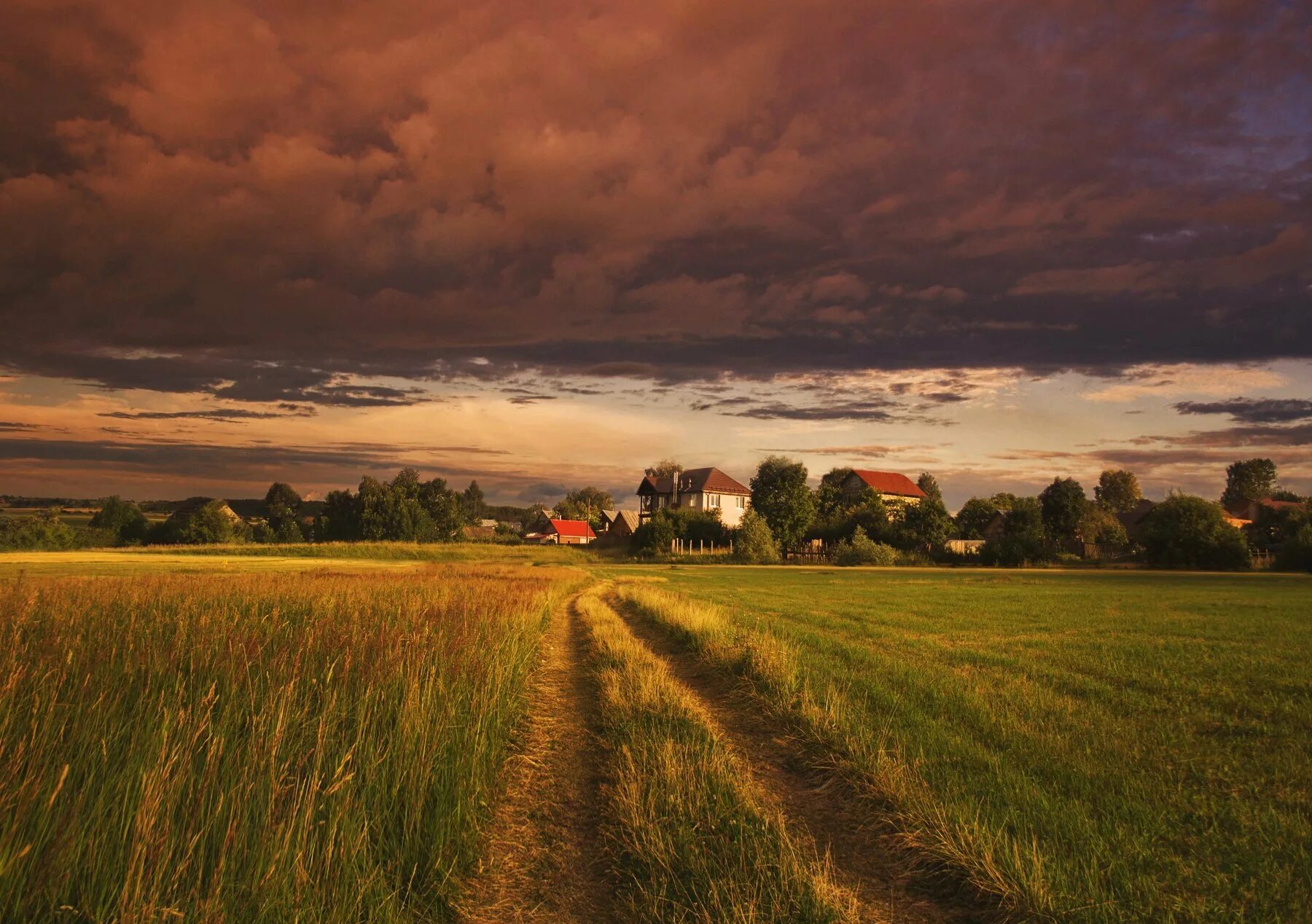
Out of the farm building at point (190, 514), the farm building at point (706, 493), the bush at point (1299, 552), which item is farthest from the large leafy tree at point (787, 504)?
the farm building at point (190, 514)

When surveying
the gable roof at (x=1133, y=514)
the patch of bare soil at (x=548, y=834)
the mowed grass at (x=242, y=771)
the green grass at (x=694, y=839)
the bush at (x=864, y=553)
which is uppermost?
the gable roof at (x=1133, y=514)

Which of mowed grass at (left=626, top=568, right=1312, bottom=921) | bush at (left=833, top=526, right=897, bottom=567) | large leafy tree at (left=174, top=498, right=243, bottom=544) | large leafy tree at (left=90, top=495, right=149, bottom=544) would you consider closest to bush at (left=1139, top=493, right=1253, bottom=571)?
bush at (left=833, top=526, right=897, bottom=567)

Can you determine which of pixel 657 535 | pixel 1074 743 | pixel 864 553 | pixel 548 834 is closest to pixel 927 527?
pixel 864 553

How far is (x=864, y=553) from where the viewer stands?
74.1 meters

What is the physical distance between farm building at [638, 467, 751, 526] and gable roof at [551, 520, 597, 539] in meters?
21.3

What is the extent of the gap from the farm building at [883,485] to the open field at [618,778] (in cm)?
10856

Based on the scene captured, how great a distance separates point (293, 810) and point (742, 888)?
3040mm

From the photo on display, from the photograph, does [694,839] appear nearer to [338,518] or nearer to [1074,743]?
[1074,743]

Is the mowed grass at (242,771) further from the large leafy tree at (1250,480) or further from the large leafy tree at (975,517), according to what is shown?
the large leafy tree at (1250,480)

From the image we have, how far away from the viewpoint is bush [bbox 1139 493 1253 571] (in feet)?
206

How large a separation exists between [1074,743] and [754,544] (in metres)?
68.4

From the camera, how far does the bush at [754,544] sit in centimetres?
7538

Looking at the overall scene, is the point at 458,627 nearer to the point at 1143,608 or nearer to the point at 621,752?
the point at 621,752

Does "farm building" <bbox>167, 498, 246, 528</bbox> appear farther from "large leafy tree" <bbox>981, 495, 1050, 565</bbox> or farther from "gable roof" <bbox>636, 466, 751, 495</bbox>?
"large leafy tree" <bbox>981, 495, 1050, 565</bbox>
